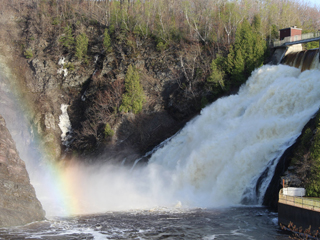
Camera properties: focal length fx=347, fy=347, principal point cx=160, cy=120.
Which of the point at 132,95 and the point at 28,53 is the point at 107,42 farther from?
the point at 28,53

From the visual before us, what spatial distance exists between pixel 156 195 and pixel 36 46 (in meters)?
40.3

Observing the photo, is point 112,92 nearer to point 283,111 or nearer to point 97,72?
point 97,72

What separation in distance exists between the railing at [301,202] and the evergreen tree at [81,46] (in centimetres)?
4440

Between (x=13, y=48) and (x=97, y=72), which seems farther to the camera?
(x=13, y=48)

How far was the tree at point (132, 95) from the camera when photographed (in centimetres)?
4734

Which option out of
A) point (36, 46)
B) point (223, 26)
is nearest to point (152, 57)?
point (223, 26)

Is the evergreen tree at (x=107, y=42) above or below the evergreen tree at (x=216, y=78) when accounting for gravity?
above

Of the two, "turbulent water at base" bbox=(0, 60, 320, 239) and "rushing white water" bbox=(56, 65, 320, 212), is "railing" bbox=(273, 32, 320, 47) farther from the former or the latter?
"rushing white water" bbox=(56, 65, 320, 212)

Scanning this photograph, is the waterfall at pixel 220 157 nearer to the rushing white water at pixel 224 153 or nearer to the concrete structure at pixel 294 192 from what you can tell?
the rushing white water at pixel 224 153

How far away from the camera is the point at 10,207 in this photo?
2300cm

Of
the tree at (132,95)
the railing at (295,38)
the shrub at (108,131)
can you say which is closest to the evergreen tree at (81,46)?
the tree at (132,95)

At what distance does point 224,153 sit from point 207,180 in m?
2.77

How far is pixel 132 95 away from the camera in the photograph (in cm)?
4766

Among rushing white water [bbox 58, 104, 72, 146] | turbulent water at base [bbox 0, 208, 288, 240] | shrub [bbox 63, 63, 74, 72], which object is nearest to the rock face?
turbulent water at base [bbox 0, 208, 288, 240]
